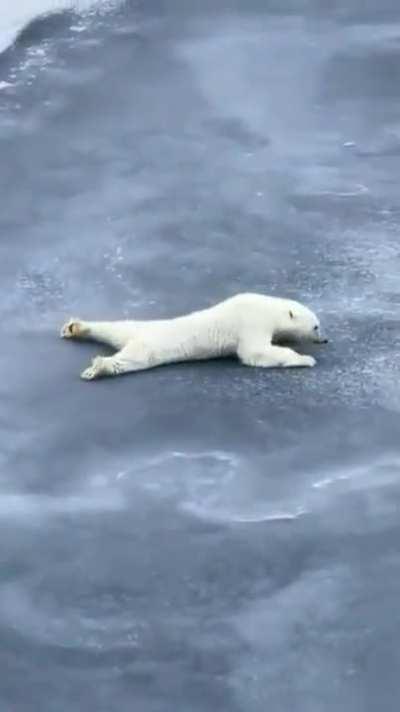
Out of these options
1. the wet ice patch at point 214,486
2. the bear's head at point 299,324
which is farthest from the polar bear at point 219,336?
the wet ice patch at point 214,486

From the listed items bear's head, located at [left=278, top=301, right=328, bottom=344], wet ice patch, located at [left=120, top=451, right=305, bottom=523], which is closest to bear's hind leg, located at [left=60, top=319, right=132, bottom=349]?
bear's head, located at [left=278, top=301, right=328, bottom=344]

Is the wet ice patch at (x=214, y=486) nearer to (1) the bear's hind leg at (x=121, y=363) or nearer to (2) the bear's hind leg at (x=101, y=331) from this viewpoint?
(1) the bear's hind leg at (x=121, y=363)

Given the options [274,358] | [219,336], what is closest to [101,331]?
[219,336]

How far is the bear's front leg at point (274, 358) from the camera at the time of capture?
6645 mm

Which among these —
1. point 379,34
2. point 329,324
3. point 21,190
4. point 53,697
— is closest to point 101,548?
point 53,697

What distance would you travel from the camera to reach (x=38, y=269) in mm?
7566

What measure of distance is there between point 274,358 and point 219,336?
0.25 metres

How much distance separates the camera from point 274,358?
6.65 metres

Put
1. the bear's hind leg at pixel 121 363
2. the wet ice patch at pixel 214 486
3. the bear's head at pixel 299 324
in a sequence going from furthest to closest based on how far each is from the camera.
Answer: the bear's head at pixel 299 324 → the bear's hind leg at pixel 121 363 → the wet ice patch at pixel 214 486

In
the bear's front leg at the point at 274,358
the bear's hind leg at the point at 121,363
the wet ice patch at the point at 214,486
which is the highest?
the bear's hind leg at the point at 121,363

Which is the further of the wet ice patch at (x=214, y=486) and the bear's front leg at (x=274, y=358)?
the bear's front leg at (x=274, y=358)

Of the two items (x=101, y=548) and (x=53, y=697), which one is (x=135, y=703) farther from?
(x=101, y=548)

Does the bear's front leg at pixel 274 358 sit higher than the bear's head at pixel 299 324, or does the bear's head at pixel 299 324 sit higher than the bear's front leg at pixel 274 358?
the bear's head at pixel 299 324

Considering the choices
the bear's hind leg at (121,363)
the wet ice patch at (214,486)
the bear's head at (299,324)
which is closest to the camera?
the wet ice patch at (214,486)
